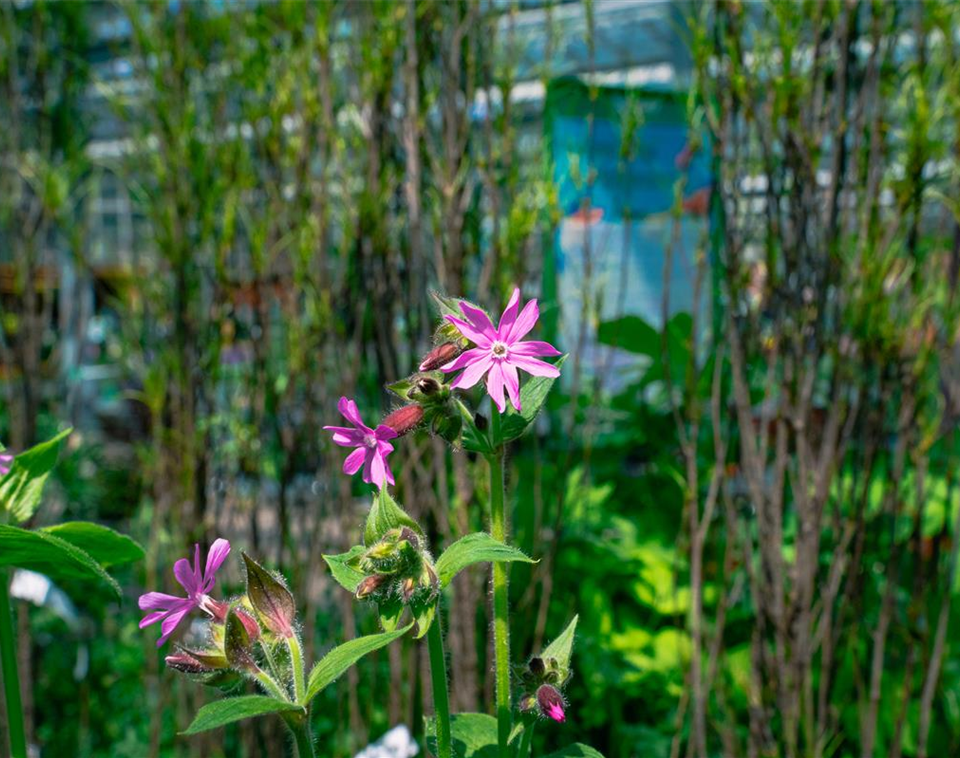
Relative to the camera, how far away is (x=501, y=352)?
2.48 ft

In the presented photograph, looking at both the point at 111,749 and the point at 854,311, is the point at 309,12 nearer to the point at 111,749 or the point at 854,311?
the point at 854,311

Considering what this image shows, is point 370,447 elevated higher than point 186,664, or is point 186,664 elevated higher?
point 370,447

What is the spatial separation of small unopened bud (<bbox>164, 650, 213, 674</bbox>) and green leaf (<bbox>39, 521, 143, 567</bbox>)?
0.14 m

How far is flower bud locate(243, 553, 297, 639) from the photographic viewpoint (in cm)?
73

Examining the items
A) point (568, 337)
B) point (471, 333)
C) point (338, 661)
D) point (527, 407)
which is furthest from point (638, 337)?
point (338, 661)

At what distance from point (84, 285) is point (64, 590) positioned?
40.8 inches

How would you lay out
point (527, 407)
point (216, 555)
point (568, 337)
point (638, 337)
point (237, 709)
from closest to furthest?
1. point (237, 709)
2. point (216, 555)
3. point (527, 407)
4. point (568, 337)
5. point (638, 337)

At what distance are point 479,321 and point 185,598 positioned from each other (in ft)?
0.99

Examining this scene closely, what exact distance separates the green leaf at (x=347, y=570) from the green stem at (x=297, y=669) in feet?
0.17

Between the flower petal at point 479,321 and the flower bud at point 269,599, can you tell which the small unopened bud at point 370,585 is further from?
the flower petal at point 479,321

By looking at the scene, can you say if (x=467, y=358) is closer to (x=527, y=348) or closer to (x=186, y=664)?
(x=527, y=348)

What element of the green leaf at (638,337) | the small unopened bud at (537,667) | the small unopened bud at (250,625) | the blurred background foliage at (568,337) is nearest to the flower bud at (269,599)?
the small unopened bud at (250,625)

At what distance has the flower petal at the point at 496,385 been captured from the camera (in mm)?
720

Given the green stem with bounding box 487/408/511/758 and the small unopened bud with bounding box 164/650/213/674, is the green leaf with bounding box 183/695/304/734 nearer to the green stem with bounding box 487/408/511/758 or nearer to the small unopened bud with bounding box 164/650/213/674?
the small unopened bud with bounding box 164/650/213/674
